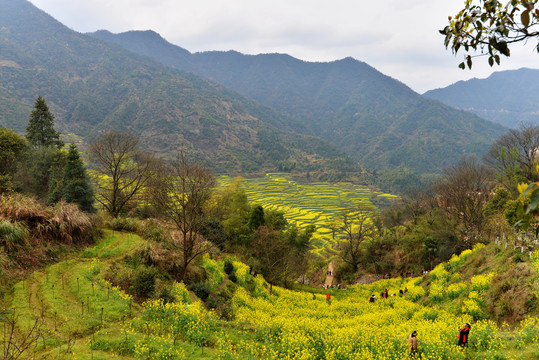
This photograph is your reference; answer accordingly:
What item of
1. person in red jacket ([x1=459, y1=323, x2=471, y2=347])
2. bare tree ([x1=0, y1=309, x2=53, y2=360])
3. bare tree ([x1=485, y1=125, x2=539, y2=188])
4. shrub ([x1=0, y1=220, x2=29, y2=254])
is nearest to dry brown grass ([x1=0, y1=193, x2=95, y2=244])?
shrub ([x1=0, y1=220, x2=29, y2=254])

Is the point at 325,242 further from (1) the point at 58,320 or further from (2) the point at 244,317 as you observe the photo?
(1) the point at 58,320

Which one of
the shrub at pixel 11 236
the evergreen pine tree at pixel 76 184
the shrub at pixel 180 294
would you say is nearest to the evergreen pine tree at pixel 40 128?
the evergreen pine tree at pixel 76 184

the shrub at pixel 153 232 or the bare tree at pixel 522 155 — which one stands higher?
the bare tree at pixel 522 155

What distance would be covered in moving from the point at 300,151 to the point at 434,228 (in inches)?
6522

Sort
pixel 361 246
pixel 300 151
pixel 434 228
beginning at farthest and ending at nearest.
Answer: pixel 300 151
pixel 361 246
pixel 434 228

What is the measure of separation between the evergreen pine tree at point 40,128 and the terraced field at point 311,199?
4983cm

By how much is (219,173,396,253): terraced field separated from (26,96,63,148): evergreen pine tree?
49826 millimetres

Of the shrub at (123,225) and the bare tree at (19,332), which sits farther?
the shrub at (123,225)

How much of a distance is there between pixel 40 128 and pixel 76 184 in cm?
1783

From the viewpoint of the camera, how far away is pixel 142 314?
32.9 feet

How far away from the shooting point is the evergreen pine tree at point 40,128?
30.9 meters

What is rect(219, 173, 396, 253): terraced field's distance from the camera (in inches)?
2894

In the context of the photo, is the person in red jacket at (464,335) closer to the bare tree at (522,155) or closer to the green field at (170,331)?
the green field at (170,331)

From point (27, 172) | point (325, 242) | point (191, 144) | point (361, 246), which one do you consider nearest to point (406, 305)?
point (361, 246)
